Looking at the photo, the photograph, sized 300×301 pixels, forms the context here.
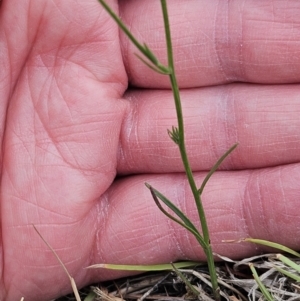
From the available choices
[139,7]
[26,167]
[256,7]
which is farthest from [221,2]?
[26,167]

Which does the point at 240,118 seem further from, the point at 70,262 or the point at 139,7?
the point at 70,262

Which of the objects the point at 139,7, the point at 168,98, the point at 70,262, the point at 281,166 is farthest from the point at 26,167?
the point at 281,166

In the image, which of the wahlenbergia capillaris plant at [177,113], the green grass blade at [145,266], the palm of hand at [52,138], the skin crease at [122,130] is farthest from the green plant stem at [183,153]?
the palm of hand at [52,138]

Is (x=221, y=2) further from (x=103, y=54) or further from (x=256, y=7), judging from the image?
(x=103, y=54)

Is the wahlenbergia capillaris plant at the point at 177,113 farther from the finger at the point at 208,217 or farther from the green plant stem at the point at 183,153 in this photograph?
the finger at the point at 208,217

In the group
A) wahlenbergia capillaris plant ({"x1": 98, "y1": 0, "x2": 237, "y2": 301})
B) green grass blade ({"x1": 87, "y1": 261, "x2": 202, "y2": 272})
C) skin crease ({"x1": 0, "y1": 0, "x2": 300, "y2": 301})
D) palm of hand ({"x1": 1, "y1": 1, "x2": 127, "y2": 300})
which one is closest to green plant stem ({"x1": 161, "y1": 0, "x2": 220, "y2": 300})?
wahlenbergia capillaris plant ({"x1": 98, "y1": 0, "x2": 237, "y2": 301})

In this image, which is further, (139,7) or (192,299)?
(139,7)

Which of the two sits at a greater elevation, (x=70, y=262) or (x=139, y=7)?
(x=139, y=7)

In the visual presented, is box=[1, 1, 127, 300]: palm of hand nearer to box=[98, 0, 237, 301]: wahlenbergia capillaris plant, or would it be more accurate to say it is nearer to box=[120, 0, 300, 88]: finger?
box=[120, 0, 300, 88]: finger

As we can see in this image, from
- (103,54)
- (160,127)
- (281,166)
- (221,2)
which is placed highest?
(221,2)
